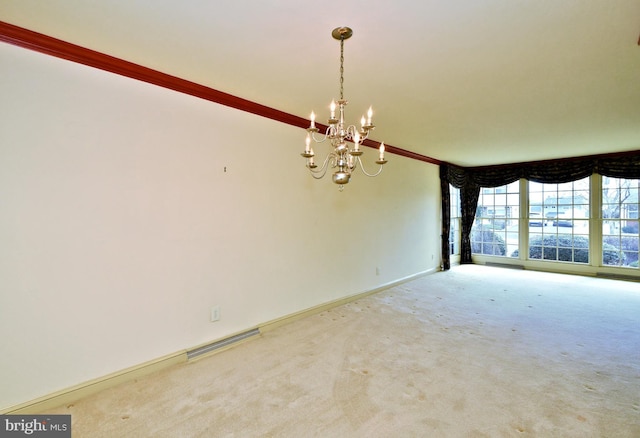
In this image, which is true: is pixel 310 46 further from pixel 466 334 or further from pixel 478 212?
pixel 478 212

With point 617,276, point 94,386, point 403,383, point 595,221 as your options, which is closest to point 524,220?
point 595,221

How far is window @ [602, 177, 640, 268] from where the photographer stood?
5.77 m

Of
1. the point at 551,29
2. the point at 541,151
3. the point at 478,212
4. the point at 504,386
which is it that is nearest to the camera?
the point at 551,29

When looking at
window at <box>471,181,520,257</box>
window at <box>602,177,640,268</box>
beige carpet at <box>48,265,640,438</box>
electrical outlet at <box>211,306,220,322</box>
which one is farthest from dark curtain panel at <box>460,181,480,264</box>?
electrical outlet at <box>211,306,220,322</box>

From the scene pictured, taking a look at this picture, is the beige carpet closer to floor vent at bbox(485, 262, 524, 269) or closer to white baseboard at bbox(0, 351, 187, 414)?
white baseboard at bbox(0, 351, 187, 414)

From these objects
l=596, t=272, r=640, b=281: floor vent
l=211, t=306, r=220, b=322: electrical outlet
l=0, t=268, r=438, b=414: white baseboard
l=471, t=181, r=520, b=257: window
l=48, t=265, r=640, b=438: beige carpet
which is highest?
l=471, t=181, r=520, b=257: window

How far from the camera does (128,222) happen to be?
2357mm

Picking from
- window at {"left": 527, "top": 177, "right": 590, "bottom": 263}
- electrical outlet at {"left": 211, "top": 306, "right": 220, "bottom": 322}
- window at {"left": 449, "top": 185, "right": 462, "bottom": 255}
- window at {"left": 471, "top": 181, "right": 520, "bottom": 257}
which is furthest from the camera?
window at {"left": 449, "top": 185, "right": 462, "bottom": 255}

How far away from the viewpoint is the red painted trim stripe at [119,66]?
1919 mm

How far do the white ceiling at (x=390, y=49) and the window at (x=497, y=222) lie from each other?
12.6 ft

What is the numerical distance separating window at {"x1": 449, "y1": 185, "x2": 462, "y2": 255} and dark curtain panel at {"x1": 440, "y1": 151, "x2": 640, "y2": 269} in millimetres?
107

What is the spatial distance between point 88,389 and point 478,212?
7.92 m

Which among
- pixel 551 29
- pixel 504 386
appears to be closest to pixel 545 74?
pixel 551 29

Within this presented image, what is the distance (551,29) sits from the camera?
1.87 m
